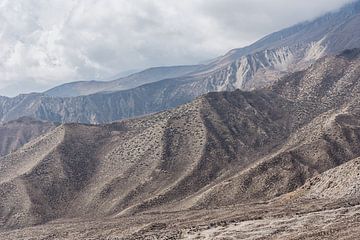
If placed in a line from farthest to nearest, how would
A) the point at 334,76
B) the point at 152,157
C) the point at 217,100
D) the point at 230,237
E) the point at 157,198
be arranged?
the point at 334,76 < the point at 217,100 < the point at 152,157 < the point at 157,198 < the point at 230,237

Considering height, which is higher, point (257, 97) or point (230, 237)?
point (257, 97)

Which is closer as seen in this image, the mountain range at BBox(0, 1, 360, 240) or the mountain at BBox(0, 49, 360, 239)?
the mountain range at BBox(0, 1, 360, 240)

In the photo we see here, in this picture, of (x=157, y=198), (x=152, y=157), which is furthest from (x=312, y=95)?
(x=157, y=198)

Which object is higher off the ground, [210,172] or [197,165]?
[197,165]

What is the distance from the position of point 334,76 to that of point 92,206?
3471 inches

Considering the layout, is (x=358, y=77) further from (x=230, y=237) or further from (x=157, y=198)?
(x=230, y=237)

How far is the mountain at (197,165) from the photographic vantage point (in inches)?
2969

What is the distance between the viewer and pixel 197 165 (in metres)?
106

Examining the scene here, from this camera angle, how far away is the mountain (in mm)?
75425

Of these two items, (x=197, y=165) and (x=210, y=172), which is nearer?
(x=210, y=172)

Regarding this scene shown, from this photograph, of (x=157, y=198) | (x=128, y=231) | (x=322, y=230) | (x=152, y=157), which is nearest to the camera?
(x=322, y=230)

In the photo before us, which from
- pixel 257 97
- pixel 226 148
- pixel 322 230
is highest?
pixel 257 97

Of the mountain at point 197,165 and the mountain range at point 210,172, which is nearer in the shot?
the mountain range at point 210,172

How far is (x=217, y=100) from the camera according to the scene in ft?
450
